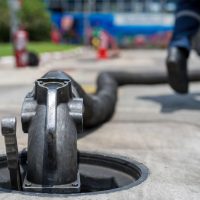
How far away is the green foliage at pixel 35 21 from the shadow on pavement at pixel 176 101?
25.5 m

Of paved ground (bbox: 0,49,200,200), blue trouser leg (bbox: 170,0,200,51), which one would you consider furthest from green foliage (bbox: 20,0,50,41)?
blue trouser leg (bbox: 170,0,200,51)

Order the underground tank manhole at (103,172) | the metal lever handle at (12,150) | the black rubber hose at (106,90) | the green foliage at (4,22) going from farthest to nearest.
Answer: the green foliage at (4,22)
the black rubber hose at (106,90)
the underground tank manhole at (103,172)
the metal lever handle at (12,150)

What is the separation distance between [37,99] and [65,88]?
8.2 inches

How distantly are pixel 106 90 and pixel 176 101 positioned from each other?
4.24 ft

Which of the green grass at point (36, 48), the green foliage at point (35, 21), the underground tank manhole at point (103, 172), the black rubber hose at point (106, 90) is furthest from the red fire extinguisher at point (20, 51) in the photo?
the green foliage at point (35, 21)

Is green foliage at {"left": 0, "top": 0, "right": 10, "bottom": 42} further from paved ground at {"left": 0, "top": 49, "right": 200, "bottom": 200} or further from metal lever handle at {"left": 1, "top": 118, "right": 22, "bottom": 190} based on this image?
metal lever handle at {"left": 1, "top": 118, "right": 22, "bottom": 190}

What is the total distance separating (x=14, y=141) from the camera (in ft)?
9.97

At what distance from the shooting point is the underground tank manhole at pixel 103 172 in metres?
3.38

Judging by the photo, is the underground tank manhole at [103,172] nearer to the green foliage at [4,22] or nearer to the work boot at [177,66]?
the work boot at [177,66]

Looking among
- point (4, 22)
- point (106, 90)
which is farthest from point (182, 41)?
point (4, 22)

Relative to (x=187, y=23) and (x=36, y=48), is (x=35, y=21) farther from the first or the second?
(x=187, y=23)

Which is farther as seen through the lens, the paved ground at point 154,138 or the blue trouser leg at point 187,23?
the blue trouser leg at point 187,23

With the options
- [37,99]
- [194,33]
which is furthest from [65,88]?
[194,33]

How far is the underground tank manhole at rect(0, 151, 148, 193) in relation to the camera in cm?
338
